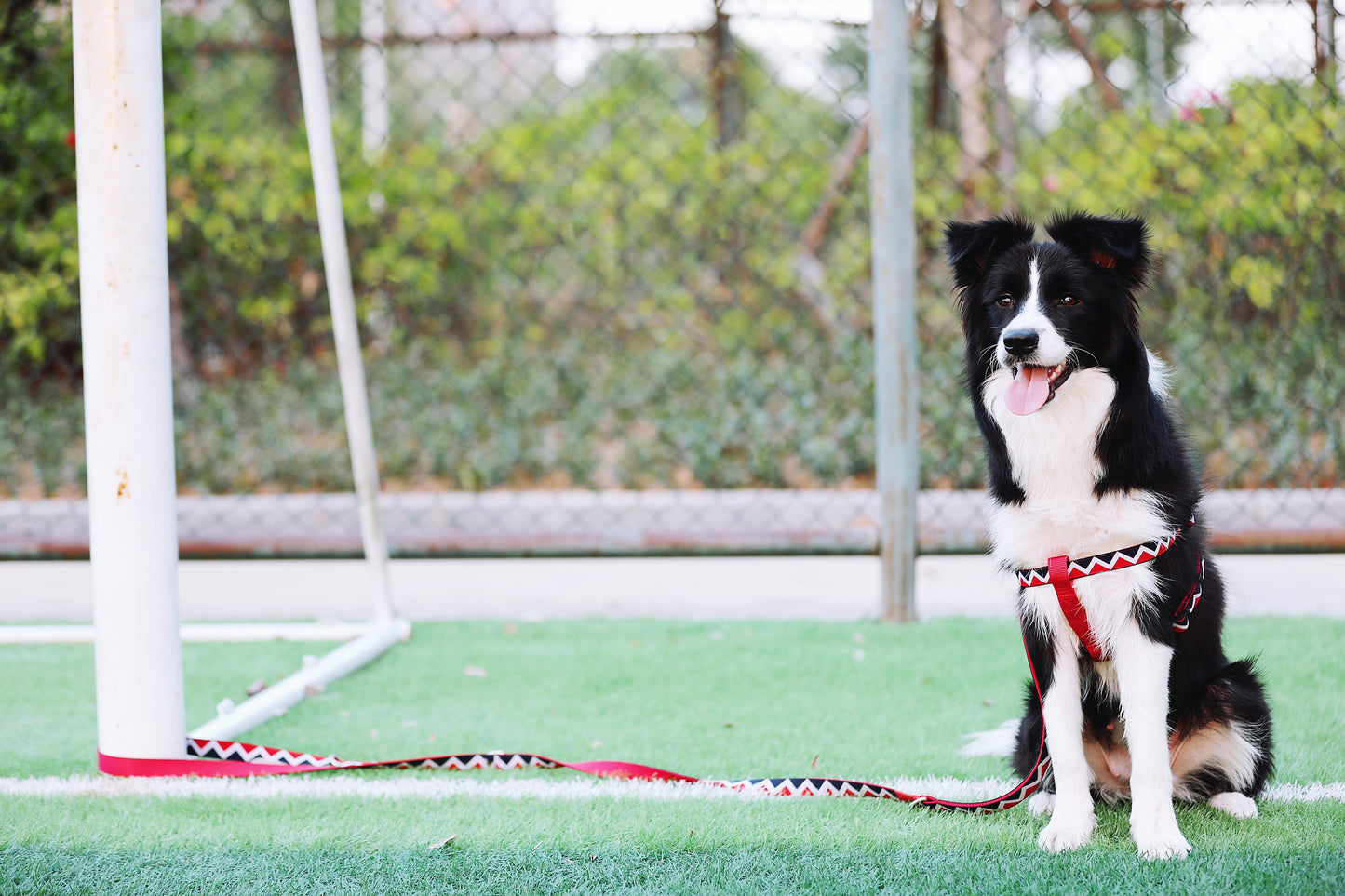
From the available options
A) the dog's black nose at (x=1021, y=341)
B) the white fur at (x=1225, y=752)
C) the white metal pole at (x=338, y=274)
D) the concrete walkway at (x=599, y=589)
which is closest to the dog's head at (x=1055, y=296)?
the dog's black nose at (x=1021, y=341)

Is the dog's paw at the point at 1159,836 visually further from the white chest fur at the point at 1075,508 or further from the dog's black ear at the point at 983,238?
the dog's black ear at the point at 983,238

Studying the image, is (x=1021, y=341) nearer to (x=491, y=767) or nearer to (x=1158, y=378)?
(x=1158, y=378)

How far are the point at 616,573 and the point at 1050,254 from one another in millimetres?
2965

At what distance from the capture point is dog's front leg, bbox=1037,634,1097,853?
163 cm

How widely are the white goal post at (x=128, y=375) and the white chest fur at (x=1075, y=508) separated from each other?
4.91 feet

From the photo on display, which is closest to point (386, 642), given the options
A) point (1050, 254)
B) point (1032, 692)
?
point (1032, 692)

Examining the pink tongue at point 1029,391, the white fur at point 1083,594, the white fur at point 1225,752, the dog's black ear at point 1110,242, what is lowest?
the white fur at point 1225,752

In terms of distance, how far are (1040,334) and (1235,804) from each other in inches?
34.0

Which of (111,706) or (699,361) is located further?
(699,361)

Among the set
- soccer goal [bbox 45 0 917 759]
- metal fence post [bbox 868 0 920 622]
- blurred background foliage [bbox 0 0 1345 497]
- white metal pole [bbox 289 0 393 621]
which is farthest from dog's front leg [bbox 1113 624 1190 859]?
blurred background foliage [bbox 0 0 1345 497]

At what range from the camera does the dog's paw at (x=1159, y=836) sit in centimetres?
156

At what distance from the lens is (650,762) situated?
6.98ft

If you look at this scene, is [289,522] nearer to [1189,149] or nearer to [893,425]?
[893,425]

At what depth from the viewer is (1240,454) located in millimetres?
4359
